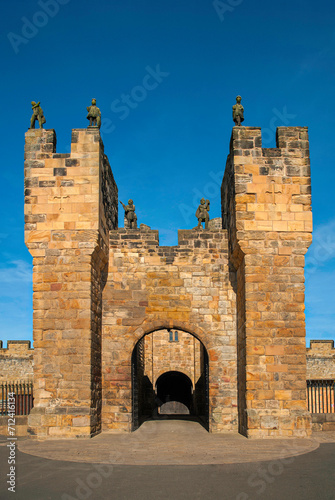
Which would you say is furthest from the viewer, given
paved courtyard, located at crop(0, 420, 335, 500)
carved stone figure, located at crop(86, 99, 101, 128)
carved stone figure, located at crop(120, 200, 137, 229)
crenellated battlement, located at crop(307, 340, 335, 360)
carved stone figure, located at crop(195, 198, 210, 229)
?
crenellated battlement, located at crop(307, 340, 335, 360)

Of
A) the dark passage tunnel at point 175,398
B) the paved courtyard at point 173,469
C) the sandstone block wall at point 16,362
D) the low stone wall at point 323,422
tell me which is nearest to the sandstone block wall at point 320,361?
the dark passage tunnel at point 175,398

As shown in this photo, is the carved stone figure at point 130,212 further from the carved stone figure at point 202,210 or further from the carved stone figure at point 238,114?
the carved stone figure at point 238,114

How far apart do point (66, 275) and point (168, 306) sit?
9.65ft

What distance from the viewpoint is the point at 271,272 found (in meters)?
12.2

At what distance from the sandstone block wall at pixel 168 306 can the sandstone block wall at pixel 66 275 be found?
559mm

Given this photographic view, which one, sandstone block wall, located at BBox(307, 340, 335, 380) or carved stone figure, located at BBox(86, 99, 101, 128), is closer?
carved stone figure, located at BBox(86, 99, 101, 128)

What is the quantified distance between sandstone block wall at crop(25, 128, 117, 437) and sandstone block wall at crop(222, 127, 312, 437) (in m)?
3.48

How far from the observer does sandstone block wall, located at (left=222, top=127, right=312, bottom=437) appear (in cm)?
1156

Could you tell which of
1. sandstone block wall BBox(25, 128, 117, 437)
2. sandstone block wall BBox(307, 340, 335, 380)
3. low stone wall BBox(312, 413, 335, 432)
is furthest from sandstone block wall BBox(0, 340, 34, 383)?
low stone wall BBox(312, 413, 335, 432)

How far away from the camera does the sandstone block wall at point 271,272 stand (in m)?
11.6

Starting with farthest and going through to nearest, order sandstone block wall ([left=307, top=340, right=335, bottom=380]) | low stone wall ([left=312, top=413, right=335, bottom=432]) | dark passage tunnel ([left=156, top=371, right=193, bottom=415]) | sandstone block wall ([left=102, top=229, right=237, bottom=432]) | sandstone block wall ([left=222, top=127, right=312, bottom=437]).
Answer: dark passage tunnel ([left=156, top=371, right=193, bottom=415]) → sandstone block wall ([left=307, top=340, right=335, bottom=380]) → sandstone block wall ([left=102, top=229, right=237, bottom=432]) → low stone wall ([left=312, top=413, right=335, bottom=432]) → sandstone block wall ([left=222, top=127, right=312, bottom=437])

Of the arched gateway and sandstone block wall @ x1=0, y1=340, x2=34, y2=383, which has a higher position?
the arched gateway

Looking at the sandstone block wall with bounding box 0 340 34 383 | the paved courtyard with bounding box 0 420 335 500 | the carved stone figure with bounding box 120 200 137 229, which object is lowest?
the sandstone block wall with bounding box 0 340 34 383

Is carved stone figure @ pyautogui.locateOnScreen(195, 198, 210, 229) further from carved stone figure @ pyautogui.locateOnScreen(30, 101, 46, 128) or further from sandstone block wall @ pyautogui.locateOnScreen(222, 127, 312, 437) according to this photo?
carved stone figure @ pyautogui.locateOnScreen(30, 101, 46, 128)
